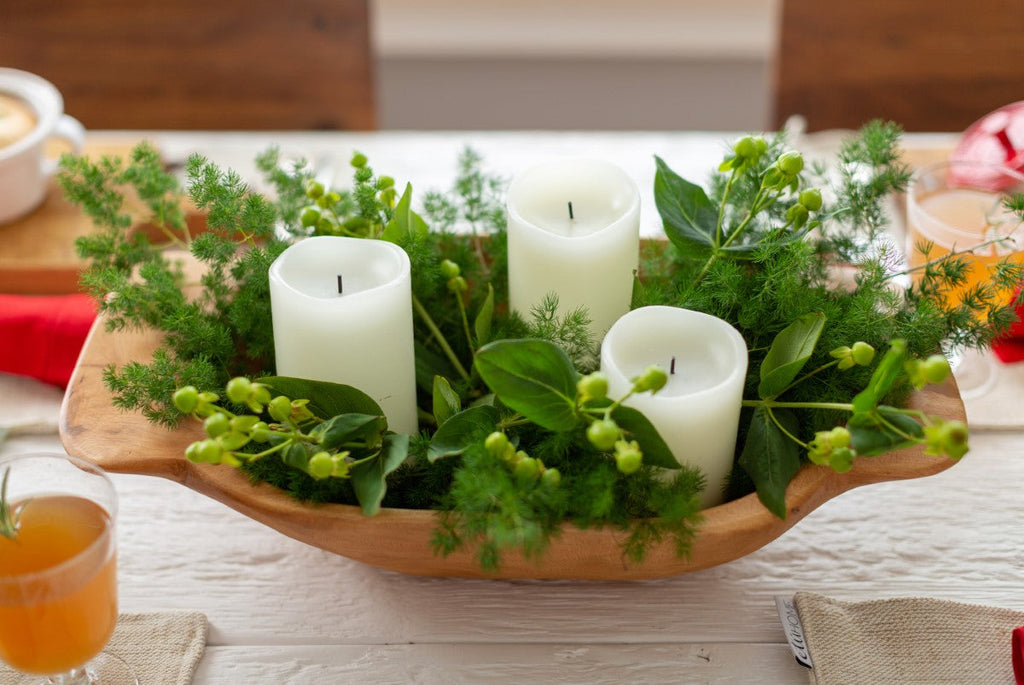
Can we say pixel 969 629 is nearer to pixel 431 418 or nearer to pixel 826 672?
pixel 826 672

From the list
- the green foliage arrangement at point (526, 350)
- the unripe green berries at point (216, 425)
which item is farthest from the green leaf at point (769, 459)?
the unripe green berries at point (216, 425)

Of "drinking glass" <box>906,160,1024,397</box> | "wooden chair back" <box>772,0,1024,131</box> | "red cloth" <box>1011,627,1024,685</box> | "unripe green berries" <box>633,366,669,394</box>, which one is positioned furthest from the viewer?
"wooden chair back" <box>772,0,1024,131</box>

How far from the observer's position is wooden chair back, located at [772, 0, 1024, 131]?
5.76 ft

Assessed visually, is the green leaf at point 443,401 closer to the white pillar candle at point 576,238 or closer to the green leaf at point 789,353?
the white pillar candle at point 576,238

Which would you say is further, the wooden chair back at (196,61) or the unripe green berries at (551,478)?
the wooden chair back at (196,61)

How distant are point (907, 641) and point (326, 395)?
403 millimetres

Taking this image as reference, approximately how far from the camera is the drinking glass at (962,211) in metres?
0.88

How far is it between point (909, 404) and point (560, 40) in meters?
1.70

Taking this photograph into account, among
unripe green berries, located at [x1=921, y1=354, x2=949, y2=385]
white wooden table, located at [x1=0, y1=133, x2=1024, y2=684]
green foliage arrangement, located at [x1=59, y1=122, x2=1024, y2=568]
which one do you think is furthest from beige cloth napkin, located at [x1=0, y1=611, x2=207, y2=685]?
unripe green berries, located at [x1=921, y1=354, x2=949, y2=385]

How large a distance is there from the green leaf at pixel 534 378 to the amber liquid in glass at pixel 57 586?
0.76ft

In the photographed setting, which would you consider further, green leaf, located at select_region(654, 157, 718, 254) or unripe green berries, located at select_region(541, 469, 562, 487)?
green leaf, located at select_region(654, 157, 718, 254)

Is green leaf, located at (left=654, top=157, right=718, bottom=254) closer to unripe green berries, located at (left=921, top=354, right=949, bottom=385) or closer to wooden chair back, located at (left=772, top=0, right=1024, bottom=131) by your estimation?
unripe green berries, located at (left=921, top=354, right=949, bottom=385)

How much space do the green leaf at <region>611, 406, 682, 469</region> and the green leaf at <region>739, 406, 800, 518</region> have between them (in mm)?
61

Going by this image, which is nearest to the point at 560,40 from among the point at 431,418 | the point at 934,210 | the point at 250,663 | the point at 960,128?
the point at 960,128
